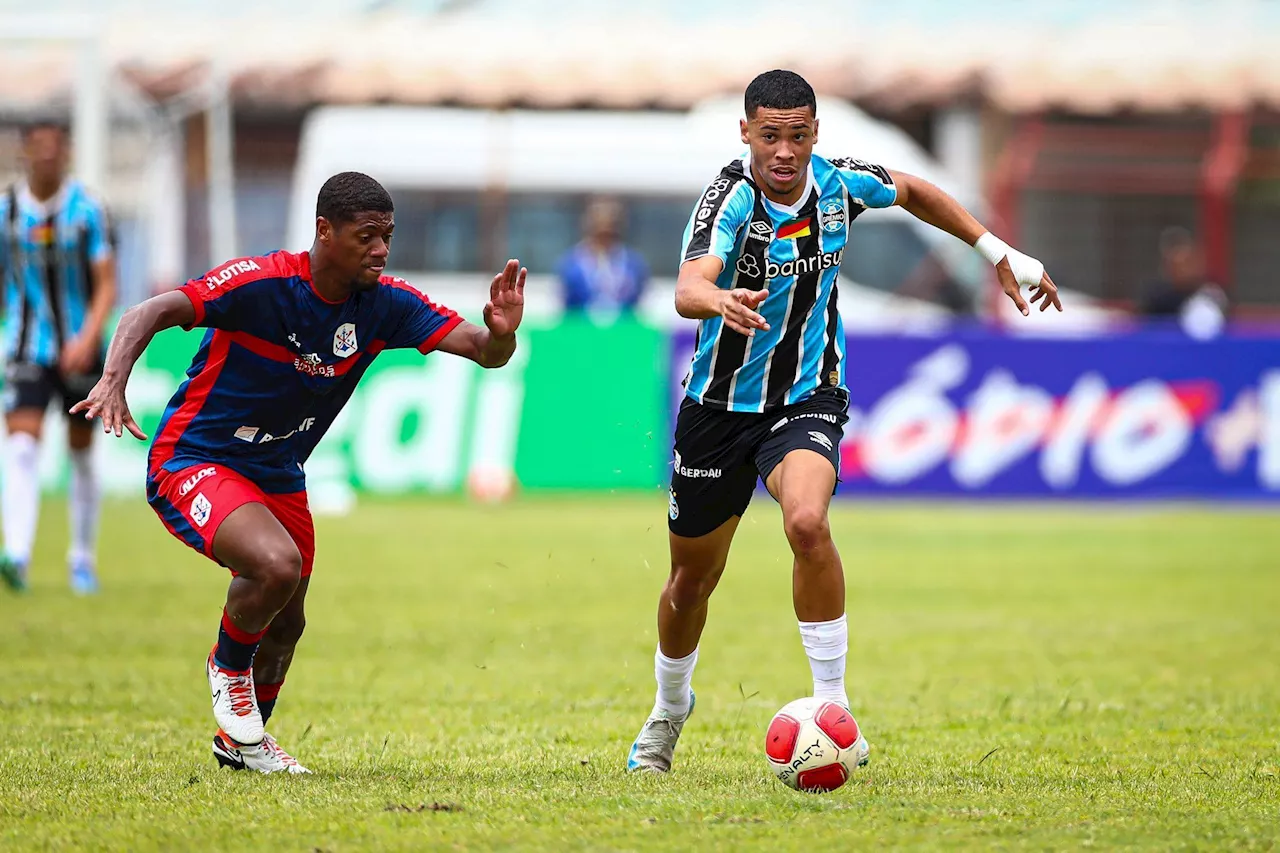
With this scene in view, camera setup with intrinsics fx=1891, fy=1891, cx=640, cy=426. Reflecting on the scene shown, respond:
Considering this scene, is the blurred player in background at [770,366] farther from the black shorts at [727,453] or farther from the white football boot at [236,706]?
the white football boot at [236,706]

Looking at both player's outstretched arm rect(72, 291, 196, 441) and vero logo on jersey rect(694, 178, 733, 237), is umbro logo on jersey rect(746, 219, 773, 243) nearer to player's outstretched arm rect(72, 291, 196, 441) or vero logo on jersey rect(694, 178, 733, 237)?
vero logo on jersey rect(694, 178, 733, 237)

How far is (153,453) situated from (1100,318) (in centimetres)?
1985

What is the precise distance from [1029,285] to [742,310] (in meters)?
1.49

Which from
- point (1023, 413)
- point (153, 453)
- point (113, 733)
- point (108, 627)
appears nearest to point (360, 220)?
point (153, 453)

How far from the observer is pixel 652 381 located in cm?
1773

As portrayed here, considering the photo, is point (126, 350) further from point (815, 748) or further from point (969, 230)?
point (969, 230)

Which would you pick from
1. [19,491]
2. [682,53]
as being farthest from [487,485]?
[682,53]

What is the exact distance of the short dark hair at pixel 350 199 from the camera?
20.2ft

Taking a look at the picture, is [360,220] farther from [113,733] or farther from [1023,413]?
[1023,413]

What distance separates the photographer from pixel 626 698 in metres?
8.04

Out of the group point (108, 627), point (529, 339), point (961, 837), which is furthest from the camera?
point (529, 339)

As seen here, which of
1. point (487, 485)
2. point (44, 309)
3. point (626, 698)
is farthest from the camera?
point (487, 485)

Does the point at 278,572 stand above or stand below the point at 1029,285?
below

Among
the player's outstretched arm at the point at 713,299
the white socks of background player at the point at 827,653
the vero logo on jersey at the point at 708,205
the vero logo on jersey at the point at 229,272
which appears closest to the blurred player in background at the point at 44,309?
the vero logo on jersey at the point at 229,272
